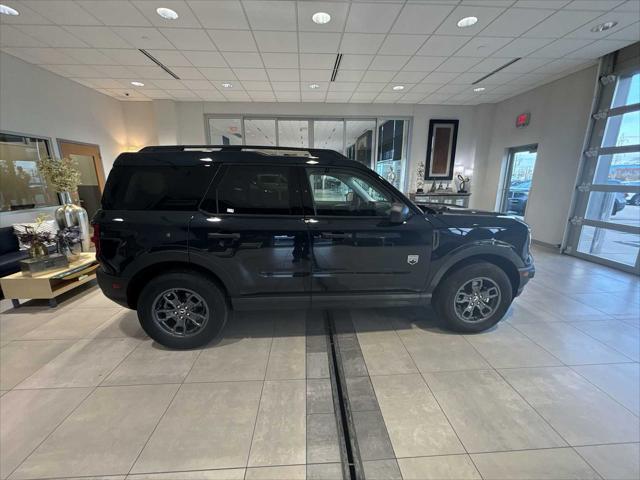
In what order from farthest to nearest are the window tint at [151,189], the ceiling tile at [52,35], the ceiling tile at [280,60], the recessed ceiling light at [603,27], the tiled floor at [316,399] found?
the ceiling tile at [280,60], the ceiling tile at [52,35], the recessed ceiling light at [603,27], the window tint at [151,189], the tiled floor at [316,399]

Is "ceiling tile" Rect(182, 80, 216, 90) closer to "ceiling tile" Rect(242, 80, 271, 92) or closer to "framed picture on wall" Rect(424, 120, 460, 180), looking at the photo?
"ceiling tile" Rect(242, 80, 271, 92)

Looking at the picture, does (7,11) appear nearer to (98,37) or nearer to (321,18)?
(98,37)

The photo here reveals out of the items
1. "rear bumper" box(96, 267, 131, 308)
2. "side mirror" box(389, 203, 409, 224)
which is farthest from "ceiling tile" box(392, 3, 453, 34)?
"rear bumper" box(96, 267, 131, 308)

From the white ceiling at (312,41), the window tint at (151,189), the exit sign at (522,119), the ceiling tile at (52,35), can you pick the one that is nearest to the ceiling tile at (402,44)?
the white ceiling at (312,41)

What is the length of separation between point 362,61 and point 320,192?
356cm

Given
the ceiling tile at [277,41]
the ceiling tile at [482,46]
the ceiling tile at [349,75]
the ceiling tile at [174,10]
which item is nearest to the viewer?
the ceiling tile at [174,10]

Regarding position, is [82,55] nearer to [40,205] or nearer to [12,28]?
[12,28]

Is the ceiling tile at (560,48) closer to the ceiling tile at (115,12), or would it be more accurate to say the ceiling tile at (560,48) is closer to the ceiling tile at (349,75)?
the ceiling tile at (349,75)

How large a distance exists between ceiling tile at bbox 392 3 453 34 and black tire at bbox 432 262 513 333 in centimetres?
307

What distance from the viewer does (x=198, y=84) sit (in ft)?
18.5

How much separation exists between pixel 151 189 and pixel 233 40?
3.09m

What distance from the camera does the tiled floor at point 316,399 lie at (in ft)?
4.39

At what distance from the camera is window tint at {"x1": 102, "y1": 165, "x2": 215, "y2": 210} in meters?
2.03

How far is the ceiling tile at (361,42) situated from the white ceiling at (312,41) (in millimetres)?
16
